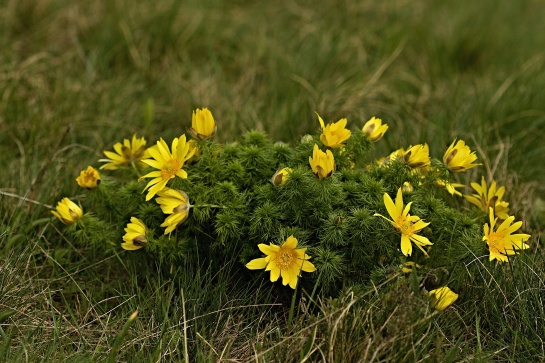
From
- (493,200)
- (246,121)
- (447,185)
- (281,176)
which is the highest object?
(281,176)

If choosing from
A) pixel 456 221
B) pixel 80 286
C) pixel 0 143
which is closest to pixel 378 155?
pixel 456 221

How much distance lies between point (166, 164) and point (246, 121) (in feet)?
3.48

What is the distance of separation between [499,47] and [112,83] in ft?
7.19

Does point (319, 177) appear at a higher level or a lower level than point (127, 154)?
higher

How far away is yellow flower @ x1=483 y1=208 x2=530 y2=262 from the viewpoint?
2.22m

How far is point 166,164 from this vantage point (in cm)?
222

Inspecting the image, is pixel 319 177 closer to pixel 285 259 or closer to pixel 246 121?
pixel 285 259

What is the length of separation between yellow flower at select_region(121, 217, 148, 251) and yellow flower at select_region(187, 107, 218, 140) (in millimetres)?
322

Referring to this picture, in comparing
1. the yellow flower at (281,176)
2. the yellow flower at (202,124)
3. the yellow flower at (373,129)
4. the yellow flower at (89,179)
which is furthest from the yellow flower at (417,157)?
the yellow flower at (89,179)

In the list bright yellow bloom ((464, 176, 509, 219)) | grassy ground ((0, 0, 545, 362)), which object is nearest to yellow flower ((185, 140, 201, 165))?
grassy ground ((0, 0, 545, 362))

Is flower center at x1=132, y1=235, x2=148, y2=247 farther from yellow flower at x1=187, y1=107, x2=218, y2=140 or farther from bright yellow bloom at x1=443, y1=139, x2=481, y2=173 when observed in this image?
bright yellow bloom at x1=443, y1=139, x2=481, y2=173

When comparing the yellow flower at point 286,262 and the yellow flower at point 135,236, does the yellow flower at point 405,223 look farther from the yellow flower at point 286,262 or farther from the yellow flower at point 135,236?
the yellow flower at point 135,236

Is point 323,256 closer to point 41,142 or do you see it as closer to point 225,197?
point 225,197

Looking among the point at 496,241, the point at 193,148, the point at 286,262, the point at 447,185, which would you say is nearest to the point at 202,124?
the point at 193,148
